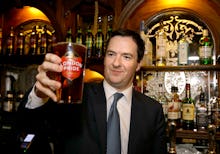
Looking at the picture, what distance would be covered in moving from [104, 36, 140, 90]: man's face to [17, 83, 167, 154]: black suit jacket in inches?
4.3

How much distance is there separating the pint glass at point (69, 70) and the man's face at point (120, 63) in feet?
2.27

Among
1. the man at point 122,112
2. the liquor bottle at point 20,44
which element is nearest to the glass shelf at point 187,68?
the man at point 122,112

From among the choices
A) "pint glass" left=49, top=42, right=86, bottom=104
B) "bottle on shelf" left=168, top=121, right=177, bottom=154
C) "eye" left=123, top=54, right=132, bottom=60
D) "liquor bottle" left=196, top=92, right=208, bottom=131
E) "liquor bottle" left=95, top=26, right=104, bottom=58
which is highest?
"liquor bottle" left=95, top=26, right=104, bottom=58

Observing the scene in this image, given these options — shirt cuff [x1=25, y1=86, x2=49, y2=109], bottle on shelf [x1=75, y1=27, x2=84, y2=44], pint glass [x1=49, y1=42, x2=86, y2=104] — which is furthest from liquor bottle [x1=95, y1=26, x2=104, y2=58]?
pint glass [x1=49, y1=42, x2=86, y2=104]

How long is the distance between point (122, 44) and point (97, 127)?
52cm

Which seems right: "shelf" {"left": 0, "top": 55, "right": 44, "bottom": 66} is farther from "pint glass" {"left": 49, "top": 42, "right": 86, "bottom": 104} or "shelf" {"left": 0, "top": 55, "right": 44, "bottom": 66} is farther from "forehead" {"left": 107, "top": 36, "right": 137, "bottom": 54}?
"pint glass" {"left": 49, "top": 42, "right": 86, "bottom": 104}

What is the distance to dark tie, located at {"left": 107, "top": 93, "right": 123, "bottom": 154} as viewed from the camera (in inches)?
54.7

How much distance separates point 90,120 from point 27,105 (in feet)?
1.64

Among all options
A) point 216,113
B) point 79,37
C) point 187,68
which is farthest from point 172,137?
point 79,37

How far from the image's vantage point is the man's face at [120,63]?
1.53m

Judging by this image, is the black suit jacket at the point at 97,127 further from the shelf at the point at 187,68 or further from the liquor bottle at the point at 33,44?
the liquor bottle at the point at 33,44

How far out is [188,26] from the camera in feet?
8.16

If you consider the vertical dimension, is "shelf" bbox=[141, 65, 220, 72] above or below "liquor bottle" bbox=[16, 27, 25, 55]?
below

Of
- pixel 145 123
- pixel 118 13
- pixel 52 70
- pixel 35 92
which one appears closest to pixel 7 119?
pixel 118 13
